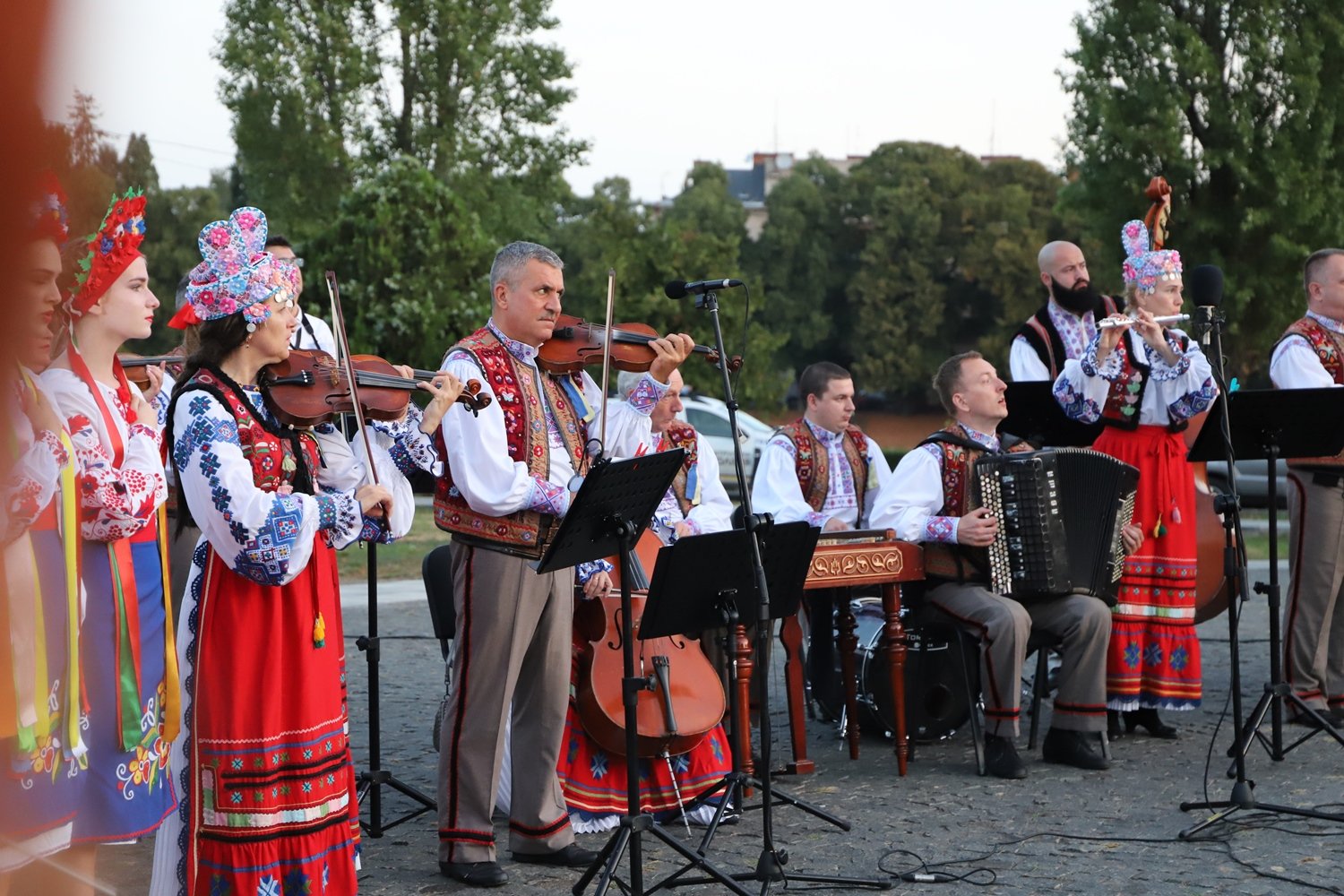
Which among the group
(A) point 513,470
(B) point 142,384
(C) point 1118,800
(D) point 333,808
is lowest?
(C) point 1118,800

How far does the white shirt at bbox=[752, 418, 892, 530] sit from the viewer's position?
23.5ft

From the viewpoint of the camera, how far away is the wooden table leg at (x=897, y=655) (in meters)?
6.40

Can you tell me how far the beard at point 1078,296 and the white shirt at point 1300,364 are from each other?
0.94 m

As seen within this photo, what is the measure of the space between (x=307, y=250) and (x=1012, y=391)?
15.5m

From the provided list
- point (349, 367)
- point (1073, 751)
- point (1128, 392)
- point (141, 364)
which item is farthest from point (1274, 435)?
point (141, 364)

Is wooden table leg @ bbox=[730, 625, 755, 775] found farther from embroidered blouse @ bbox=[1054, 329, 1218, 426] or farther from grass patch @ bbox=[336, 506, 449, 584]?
grass patch @ bbox=[336, 506, 449, 584]

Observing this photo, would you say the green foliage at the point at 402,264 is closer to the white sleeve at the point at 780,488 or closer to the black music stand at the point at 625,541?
the white sleeve at the point at 780,488

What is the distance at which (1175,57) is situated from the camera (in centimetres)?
2002

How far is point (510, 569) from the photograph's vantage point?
15.9 feet

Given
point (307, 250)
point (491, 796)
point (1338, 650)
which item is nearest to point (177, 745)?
point (491, 796)

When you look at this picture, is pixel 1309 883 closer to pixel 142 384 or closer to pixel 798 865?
pixel 798 865

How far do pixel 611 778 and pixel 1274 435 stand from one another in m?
3.15

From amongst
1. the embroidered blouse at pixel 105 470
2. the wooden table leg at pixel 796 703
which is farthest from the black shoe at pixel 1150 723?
the embroidered blouse at pixel 105 470

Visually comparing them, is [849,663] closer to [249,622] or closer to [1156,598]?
[1156,598]
